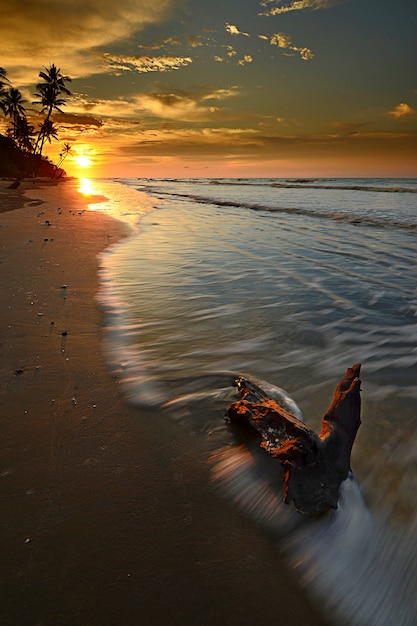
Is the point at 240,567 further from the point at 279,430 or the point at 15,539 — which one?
the point at 15,539

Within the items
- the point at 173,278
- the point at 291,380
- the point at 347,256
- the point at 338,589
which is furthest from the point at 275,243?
the point at 338,589

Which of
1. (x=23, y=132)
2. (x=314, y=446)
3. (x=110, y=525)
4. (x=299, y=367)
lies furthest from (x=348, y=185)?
(x=110, y=525)

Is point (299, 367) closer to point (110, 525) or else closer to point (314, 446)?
point (314, 446)

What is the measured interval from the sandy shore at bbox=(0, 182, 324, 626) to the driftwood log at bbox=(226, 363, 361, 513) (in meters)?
0.41

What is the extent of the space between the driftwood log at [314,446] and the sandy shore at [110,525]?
41 cm

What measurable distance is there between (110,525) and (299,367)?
A: 9.03 ft

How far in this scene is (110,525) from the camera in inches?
79.9

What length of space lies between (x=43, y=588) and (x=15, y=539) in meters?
0.35

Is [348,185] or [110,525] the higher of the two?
[348,185]

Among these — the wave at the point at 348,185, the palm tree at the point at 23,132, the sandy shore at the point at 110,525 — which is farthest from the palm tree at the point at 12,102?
the sandy shore at the point at 110,525

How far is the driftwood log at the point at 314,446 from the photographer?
225cm

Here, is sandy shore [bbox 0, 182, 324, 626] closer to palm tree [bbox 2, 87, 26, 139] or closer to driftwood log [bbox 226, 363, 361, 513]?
driftwood log [bbox 226, 363, 361, 513]

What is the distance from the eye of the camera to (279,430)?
2564 millimetres

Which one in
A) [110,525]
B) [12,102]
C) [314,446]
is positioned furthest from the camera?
[12,102]
